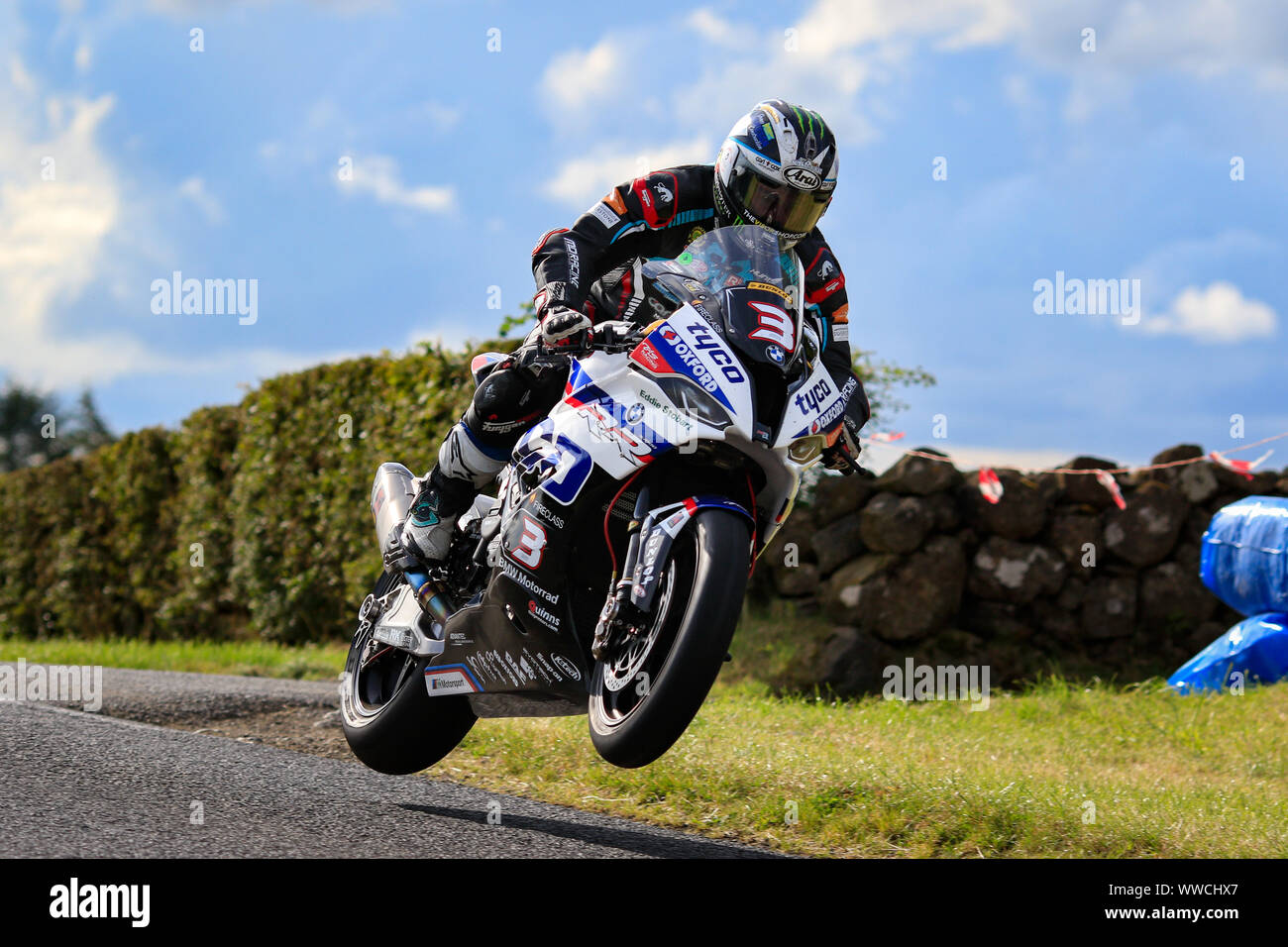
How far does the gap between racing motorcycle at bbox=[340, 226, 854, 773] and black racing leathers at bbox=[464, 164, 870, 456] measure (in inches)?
11.1

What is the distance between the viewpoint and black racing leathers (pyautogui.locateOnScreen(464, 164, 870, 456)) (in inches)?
160

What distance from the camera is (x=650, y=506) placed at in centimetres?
347

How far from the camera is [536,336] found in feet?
12.9

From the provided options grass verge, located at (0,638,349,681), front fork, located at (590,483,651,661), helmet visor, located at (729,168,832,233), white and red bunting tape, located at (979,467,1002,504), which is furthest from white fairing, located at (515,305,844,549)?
white and red bunting tape, located at (979,467,1002,504)

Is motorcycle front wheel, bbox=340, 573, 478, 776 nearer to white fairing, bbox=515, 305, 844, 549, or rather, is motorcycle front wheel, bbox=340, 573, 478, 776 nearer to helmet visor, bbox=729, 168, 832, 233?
white fairing, bbox=515, 305, 844, 549

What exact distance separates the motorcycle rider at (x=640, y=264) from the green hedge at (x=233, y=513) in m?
5.70

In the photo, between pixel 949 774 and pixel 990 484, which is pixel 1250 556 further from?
pixel 949 774

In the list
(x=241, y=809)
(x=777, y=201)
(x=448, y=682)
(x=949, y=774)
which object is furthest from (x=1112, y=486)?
(x=241, y=809)

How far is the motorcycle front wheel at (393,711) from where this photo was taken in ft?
14.8

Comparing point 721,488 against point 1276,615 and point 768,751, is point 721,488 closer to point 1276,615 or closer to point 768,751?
point 768,751

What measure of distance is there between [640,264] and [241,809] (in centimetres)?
228
